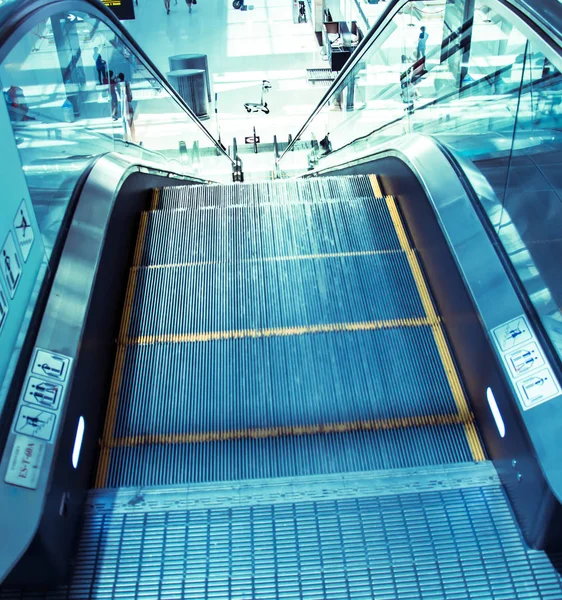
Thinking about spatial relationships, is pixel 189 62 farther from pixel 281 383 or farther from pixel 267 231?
pixel 281 383

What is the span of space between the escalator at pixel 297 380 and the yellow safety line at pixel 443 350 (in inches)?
0.4

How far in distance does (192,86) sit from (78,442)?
47.2ft

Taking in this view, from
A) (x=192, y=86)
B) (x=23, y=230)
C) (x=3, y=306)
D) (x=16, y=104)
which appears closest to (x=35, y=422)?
(x=3, y=306)

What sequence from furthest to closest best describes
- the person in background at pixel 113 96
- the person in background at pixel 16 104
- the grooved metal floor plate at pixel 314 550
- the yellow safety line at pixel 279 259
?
the person in background at pixel 113 96 → the yellow safety line at pixel 279 259 → the person in background at pixel 16 104 → the grooved metal floor plate at pixel 314 550

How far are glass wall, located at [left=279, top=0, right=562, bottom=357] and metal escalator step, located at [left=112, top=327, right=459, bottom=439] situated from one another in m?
0.65

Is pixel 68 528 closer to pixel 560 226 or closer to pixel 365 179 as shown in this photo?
pixel 560 226

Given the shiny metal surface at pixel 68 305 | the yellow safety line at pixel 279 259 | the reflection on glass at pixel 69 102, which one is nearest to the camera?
the shiny metal surface at pixel 68 305

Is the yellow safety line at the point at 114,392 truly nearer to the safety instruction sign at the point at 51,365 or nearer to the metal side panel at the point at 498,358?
the safety instruction sign at the point at 51,365

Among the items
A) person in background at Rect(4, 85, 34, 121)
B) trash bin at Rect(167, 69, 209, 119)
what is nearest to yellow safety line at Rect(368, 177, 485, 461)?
person in background at Rect(4, 85, 34, 121)

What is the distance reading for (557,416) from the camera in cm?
206

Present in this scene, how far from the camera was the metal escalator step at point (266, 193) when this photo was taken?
523 centimetres

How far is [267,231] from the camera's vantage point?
169 inches

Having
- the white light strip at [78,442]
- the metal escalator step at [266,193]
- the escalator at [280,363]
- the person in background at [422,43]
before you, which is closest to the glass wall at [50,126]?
the white light strip at [78,442]

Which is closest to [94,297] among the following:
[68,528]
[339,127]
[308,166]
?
[68,528]
